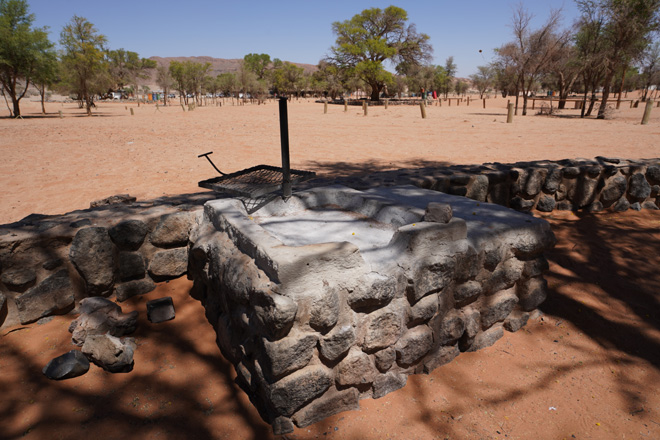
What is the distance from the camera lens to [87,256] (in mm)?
2994

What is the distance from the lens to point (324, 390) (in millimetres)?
2127

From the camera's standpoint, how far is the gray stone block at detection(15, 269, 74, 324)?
2818 mm

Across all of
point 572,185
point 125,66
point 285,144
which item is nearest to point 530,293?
point 285,144

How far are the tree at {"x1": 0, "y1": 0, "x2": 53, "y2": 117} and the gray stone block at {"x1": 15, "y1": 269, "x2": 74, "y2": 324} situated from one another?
26163 millimetres

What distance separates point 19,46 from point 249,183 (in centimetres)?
2670

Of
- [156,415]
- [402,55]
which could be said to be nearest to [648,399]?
[156,415]

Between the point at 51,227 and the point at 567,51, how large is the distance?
30.2 meters

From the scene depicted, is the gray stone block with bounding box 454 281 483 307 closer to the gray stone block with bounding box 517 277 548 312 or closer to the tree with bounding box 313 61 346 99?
the gray stone block with bounding box 517 277 548 312

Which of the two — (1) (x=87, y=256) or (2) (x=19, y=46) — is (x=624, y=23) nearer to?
(1) (x=87, y=256)

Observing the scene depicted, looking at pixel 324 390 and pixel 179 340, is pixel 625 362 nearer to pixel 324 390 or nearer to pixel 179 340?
pixel 324 390

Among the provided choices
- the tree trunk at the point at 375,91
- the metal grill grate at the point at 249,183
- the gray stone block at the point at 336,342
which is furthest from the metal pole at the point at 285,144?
the tree trunk at the point at 375,91

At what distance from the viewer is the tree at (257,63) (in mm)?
75175

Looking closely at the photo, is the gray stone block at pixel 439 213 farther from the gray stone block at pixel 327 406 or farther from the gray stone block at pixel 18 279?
the gray stone block at pixel 18 279

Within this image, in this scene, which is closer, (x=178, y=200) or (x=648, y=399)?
(x=648, y=399)
